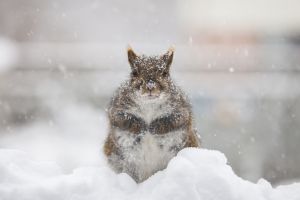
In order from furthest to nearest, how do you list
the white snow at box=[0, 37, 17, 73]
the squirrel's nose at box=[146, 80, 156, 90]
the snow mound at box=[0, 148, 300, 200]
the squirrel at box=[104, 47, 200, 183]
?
1. the white snow at box=[0, 37, 17, 73]
2. the squirrel at box=[104, 47, 200, 183]
3. the squirrel's nose at box=[146, 80, 156, 90]
4. the snow mound at box=[0, 148, 300, 200]

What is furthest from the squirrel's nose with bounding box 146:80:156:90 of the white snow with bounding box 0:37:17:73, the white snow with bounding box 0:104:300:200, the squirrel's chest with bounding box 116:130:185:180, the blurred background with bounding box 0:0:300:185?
the white snow with bounding box 0:37:17:73

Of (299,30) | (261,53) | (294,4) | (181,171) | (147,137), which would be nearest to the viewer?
(181,171)

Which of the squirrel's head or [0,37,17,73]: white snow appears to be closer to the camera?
the squirrel's head

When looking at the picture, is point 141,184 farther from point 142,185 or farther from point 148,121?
point 148,121

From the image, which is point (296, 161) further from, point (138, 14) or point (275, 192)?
point (138, 14)

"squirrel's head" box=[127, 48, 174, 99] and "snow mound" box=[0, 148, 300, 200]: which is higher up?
"squirrel's head" box=[127, 48, 174, 99]

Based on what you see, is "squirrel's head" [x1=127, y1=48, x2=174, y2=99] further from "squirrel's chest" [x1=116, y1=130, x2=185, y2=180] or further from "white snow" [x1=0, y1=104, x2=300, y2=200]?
"white snow" [x1=0, y1=104, x2=300, y2=200]

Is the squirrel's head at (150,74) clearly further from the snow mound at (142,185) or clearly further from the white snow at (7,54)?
the white snow at (7,54)

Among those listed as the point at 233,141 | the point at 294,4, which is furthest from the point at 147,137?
the point at 294,4
